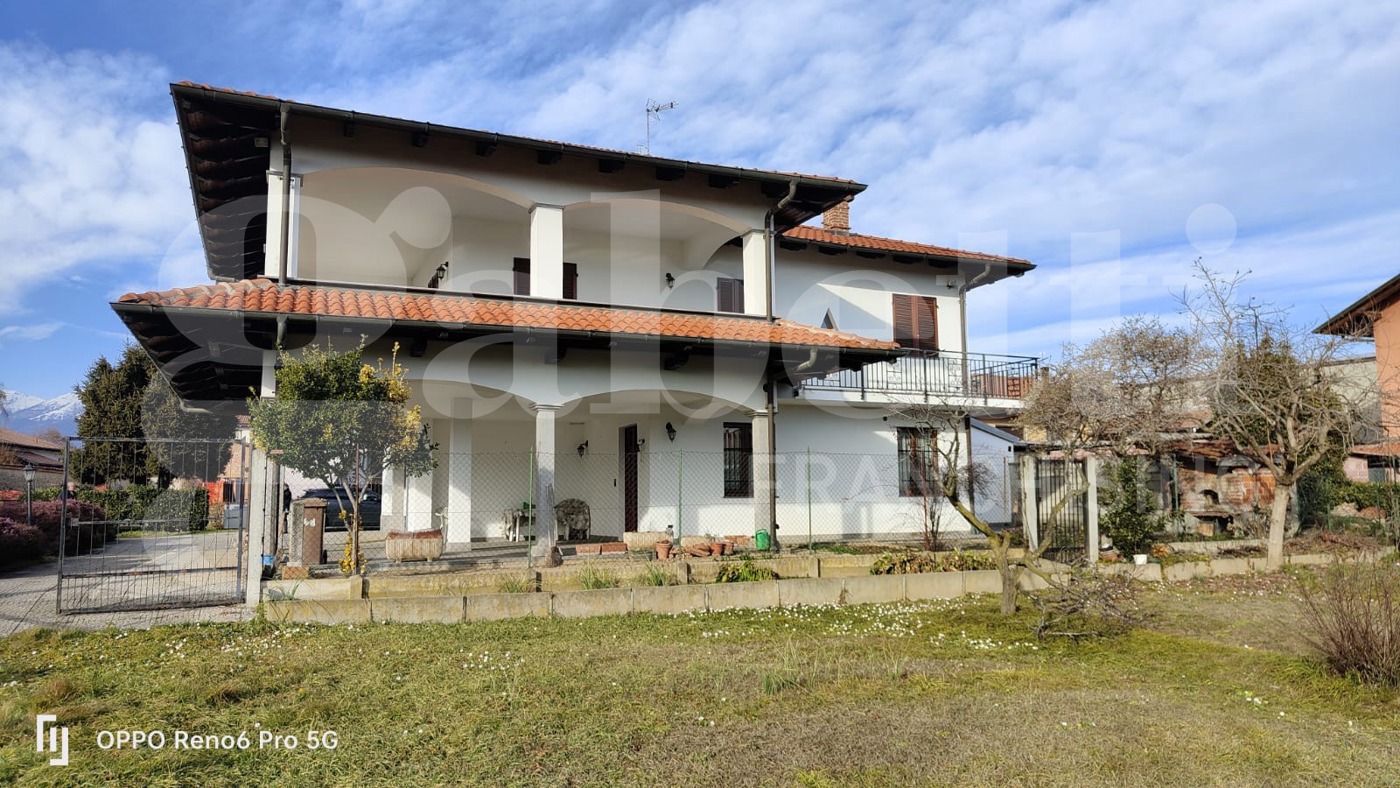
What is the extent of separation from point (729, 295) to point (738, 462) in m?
3.36

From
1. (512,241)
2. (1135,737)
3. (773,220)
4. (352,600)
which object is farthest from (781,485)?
(1135,737)

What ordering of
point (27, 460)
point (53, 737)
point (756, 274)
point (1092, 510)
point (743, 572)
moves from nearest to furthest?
point (53, 737) → point (743, 572) → point (1092, 510) → point (756, 274) → point (27, 460)

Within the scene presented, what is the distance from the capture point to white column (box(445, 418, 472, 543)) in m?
14.8

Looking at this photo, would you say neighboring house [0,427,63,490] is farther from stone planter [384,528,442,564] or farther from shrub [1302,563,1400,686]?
shrub [1302,563,1400,686]

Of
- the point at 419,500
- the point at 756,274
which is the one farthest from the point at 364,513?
the point at 756,274

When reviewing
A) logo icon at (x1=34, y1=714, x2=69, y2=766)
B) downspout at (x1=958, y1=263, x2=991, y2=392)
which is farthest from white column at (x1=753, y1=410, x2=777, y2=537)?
logo icon at (x1=34, y1=714, x2=69, y2=766)

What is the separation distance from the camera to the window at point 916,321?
1827cm

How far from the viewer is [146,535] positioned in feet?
70.3

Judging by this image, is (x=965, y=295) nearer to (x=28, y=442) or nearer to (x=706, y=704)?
(x=706, y=704)

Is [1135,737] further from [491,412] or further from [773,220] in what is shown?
[491,412]

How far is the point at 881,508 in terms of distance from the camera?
653 inches

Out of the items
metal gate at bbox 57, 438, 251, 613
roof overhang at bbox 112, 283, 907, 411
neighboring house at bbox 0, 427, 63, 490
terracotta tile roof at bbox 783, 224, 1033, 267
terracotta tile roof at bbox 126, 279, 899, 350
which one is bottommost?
metal gate at bbox 57, 438, 251, 613

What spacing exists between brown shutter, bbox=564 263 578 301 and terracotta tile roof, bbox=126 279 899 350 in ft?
6.14

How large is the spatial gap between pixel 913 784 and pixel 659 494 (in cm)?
1125
